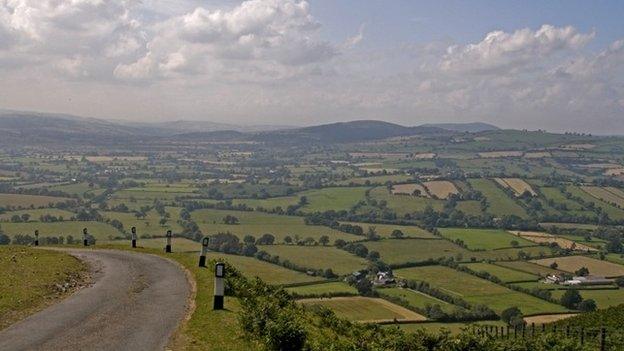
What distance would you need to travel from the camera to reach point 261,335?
13.0 meters

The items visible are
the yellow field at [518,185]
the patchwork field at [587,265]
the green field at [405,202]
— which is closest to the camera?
the patchwork field at [587,265]

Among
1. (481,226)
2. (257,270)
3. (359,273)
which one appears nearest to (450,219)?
(481,226)

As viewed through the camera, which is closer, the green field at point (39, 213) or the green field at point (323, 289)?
the green field at point (323, 289)

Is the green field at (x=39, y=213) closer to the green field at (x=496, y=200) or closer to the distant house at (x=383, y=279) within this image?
the distant house at (x=383, y=279)

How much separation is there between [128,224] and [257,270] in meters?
46.0

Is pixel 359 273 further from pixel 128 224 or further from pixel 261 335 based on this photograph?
pixel 261 335

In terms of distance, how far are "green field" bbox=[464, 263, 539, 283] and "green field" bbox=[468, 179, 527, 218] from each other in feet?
213

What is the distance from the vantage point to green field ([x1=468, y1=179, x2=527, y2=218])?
5974 inches

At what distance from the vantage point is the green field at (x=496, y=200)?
151750 mm

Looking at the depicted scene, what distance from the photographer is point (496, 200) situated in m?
167

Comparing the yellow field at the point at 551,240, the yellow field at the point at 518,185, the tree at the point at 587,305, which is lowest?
the yellow field at the point at 551,240

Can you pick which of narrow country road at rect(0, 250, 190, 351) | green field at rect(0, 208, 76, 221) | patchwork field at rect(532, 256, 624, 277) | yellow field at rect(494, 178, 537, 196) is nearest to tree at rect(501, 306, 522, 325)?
patchwork field at rect(532, 256, 624, 277)

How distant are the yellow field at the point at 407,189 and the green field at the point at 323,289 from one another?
108172mm

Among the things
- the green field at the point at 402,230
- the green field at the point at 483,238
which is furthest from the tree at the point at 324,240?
the green field at the point at 483,238
